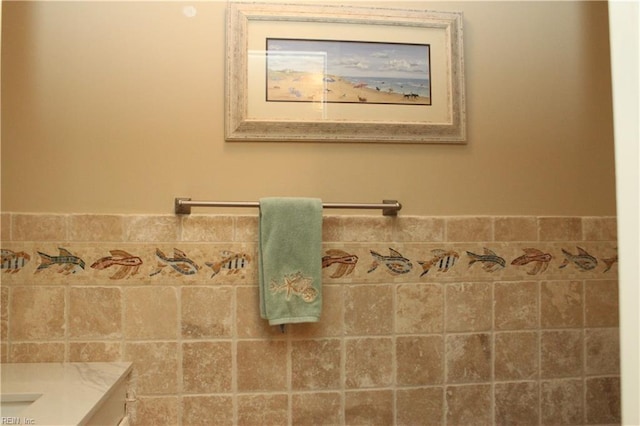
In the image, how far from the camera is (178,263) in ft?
3.83

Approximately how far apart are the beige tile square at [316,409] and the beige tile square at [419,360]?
0.21 metres

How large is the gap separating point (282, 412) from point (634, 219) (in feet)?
3.48

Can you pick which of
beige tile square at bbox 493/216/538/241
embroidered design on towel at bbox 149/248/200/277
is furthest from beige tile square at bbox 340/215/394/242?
embroidered design on towel at bbox 149/248/200/277

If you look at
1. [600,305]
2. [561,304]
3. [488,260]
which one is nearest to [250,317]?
[488,260]

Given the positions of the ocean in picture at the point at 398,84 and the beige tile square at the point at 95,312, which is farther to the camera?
the ocean in picture at the point at 398,84

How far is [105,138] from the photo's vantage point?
118cm

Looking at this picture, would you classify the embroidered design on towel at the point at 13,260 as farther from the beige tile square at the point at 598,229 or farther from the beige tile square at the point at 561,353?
the beige tile square at the point at 598,229

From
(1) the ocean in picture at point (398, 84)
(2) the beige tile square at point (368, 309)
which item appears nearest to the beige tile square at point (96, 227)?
(2) the beige tile square at point (368, 309)

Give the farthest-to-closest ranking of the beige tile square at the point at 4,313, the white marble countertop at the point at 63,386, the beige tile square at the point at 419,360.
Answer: the beige tile square at the point at 419,360
the beige tile square at the point at 4,313
the white marble countertop at the point at 63,386

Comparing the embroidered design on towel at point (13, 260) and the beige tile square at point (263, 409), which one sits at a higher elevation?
the embroidered design on towel at point (13, 260)

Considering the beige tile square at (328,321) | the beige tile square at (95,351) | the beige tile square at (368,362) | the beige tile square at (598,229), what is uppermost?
the beige tile square at (598,229)

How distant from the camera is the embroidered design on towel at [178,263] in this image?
1.16 meters

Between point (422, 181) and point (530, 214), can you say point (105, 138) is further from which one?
point (530, 214)

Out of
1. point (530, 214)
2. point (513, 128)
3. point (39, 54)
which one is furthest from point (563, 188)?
point (39, 54)
